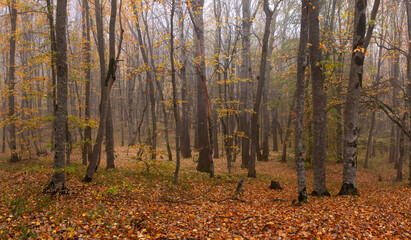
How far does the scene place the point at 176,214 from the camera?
571 centimetres

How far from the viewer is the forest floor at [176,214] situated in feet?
14.8

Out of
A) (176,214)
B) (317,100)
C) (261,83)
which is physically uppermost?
(261,83)

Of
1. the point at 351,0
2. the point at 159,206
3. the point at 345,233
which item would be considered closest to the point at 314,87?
the point at 345,233

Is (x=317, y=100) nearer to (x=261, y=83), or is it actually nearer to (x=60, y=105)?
(x=261, y=83)

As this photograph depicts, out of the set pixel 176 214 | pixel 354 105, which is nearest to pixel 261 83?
pixel 354 105

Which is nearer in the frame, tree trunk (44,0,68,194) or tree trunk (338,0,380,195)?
tree trunk (44,0,68,194)

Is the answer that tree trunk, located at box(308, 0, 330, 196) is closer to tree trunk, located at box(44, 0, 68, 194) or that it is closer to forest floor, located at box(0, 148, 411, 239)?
forest floor, located at box(0, 148, 411, 239)

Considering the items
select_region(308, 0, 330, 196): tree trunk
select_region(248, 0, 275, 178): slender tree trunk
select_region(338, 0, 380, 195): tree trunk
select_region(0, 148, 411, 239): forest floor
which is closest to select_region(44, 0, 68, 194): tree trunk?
select_region(0, 148, 411, 239): forest floor

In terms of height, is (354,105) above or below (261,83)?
below

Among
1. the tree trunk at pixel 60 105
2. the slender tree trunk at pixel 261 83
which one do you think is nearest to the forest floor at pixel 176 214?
the tree trunk at pixel 60 105

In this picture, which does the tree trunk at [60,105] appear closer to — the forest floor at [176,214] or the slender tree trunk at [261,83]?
the forest floor at [176,214]

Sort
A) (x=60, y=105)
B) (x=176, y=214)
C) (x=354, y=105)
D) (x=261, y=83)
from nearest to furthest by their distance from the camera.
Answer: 1. (x=176, y=214)
2. (x=60, y=105)
3. (x=354, y=105)
4. (x=261, y=83)

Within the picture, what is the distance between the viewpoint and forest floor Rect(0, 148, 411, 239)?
452cm

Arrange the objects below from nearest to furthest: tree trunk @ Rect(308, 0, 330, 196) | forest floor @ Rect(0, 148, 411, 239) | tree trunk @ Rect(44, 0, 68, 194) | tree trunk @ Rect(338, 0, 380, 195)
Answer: forest floor @ Rect(0, 148, 411, 239)
tree trunk @ Rect(44, 0, 68, 194)
tree trunk @ Rect(338, 0, 380, 195)
tree trunk @ Rect(308, 0, 330, 196)
